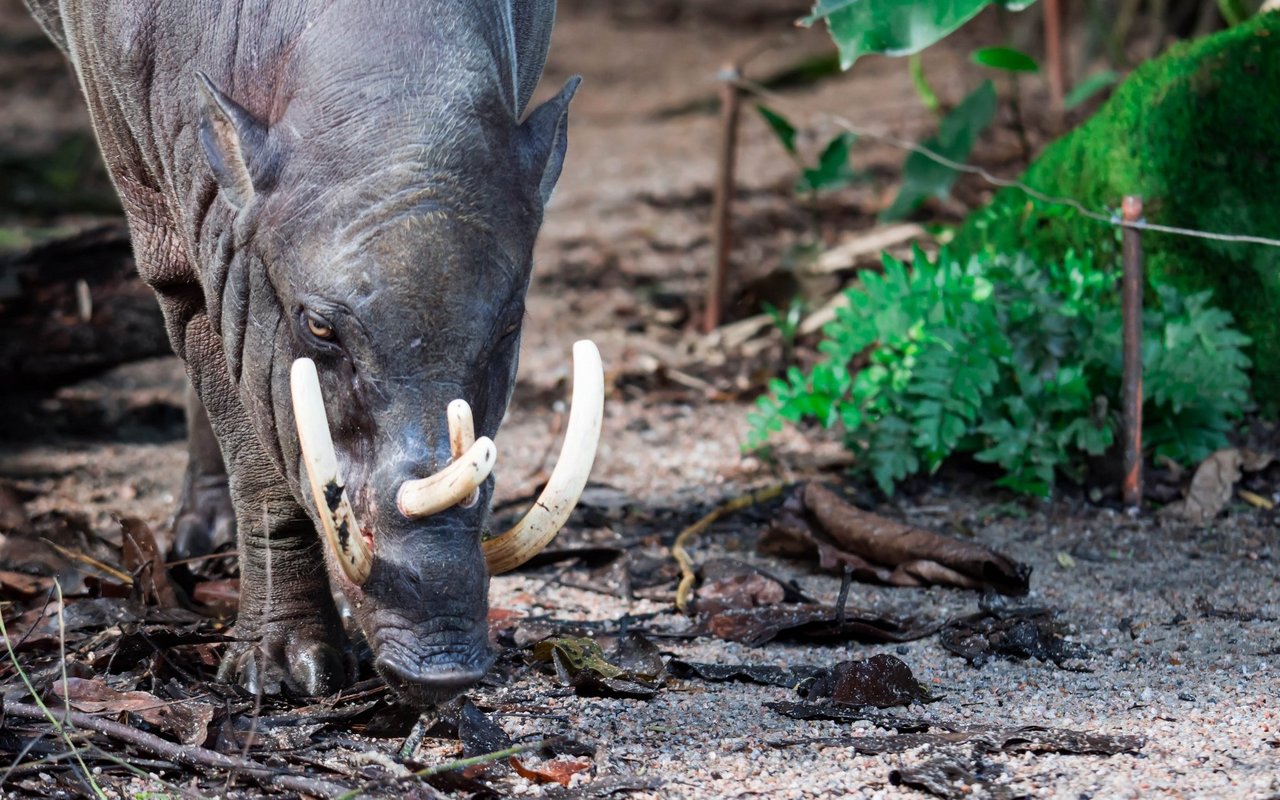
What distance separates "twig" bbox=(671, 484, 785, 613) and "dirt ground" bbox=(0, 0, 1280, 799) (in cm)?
5

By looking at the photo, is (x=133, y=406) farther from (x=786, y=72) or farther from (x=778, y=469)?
(x=786, y=72)

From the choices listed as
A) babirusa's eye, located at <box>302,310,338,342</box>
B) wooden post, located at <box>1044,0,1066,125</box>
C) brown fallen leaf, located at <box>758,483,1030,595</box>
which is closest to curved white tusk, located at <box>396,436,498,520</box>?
babirusa's eye, located at <box>302,310,338,342</box>

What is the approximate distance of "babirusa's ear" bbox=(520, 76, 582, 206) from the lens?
3160 mm

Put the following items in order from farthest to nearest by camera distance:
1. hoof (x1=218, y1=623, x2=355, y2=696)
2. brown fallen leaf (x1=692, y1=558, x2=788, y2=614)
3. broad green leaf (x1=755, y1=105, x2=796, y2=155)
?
broad green leaf (x1=755, y1=105, x2=796, y2=155)
brown fallen leaf (x1=692, y1=558, x2=788, y2=614)
hoof (x1=218, y1=623, x2=355, y2=696)

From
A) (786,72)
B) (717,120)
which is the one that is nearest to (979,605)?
(717,120)

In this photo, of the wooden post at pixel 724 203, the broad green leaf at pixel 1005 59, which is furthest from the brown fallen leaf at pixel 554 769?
the wooden post at pixel 724 203

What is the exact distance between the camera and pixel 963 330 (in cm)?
475

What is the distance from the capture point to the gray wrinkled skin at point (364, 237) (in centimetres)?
279

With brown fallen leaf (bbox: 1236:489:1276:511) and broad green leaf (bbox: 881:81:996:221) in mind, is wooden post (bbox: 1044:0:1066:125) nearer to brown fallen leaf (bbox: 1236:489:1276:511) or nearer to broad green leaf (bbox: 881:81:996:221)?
broad green leaf (bbox: 881:81:996:221)

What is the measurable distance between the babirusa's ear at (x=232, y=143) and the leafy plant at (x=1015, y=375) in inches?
88.2

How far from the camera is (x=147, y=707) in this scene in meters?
3.04

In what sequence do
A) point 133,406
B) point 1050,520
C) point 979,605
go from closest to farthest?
point 979,605
point 1050,520
point 133,406

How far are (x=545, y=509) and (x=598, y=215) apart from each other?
5.60 metres

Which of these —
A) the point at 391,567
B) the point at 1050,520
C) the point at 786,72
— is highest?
the point at 786,72
